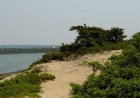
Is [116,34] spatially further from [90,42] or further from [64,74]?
[64,74]

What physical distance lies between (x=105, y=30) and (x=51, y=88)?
11.0 meters

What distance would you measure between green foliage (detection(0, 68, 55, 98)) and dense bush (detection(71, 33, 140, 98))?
7.56m

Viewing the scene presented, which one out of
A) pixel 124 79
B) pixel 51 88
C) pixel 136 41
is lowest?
pixel 51 88

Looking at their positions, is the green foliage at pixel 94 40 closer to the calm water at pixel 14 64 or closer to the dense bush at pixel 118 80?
the dense bush at pixel 118 80

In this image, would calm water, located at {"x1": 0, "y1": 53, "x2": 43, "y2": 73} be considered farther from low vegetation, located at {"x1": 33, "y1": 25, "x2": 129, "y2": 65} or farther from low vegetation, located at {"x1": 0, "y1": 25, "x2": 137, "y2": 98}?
low vegetation, located at {"x1": 0, "y1": 25, "x2": 137, "y2": 98}

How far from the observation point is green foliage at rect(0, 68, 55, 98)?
645 inches

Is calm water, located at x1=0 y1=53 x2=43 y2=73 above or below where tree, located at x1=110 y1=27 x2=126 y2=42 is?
below

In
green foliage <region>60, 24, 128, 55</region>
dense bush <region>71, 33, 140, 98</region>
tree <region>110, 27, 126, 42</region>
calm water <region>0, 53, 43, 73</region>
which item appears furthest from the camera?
calm water <region>0, 53, 43, 73</region>

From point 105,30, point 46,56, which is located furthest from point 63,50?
point 105,30

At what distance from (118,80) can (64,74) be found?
13.4 meters

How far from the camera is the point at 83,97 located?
8078 mm

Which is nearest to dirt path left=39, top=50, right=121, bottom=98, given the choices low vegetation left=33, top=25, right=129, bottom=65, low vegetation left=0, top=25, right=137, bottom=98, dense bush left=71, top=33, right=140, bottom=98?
low vegetation left=0, top=25, right=137, bottom=98

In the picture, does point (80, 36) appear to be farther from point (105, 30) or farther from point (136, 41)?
point (136, 41)

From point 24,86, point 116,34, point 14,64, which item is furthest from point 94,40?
point 14,64
